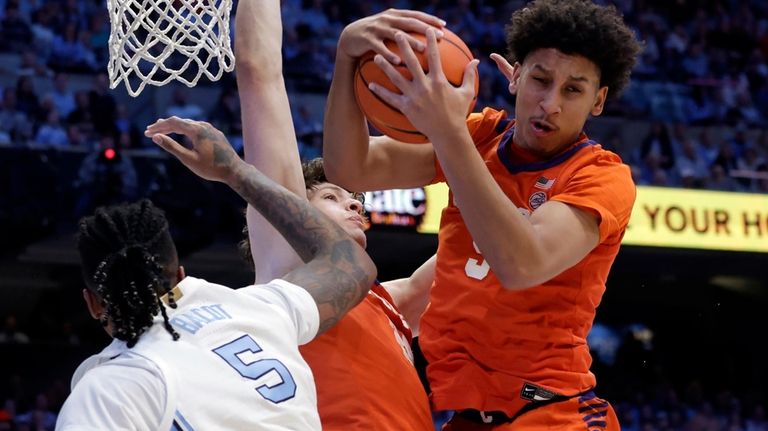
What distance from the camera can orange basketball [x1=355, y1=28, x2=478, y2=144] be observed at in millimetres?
2855

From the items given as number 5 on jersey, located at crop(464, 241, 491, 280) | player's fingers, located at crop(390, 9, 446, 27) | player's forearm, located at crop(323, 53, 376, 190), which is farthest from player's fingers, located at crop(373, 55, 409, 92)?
number 5 on jersey, located at crop(464, 241, 491, 280)

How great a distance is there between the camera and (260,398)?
99.2 inches

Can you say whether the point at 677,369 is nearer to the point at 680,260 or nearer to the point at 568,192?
the point at 680,260

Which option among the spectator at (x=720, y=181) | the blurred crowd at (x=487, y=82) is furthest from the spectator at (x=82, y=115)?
the spectator at (x=720, y=181)

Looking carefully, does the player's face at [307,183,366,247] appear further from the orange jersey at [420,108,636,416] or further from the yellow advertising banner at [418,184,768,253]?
the yellow advertising banner at [418,184,768,253]

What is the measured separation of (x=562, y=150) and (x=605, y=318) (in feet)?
40.0

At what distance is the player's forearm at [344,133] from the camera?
315 cm

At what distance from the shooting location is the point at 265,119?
146 inches

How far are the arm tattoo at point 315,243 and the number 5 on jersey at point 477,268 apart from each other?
0.29 meters

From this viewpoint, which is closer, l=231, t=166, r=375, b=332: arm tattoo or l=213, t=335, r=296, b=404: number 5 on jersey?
l=213, t=335, r=296, b=404: number 5 on jersey

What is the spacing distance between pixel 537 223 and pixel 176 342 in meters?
0.95

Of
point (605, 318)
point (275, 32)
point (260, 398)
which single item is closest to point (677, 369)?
point (605, 318)

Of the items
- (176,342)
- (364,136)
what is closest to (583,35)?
(364,136)

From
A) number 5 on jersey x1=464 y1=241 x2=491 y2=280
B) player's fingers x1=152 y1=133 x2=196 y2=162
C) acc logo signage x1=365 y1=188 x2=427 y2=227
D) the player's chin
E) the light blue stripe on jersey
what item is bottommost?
acc logo signage x1=365 y1=188 x2=427 y2=227
